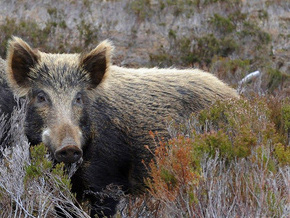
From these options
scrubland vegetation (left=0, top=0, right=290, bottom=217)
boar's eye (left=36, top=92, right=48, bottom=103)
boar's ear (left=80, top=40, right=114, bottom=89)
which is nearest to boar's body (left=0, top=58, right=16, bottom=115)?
scrubland vegetation (left=0, top=0, right=290, bottom=217)

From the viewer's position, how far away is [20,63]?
4.52 metres

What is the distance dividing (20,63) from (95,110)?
863mm

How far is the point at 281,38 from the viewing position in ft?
47.7

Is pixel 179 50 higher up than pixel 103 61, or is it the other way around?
pixel 103 61

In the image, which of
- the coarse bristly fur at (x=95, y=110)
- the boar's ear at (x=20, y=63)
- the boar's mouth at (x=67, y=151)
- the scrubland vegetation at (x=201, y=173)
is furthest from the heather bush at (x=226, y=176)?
the boar's ear at (x=20, y=63)

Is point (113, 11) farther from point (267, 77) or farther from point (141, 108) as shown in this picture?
point (141, 108)

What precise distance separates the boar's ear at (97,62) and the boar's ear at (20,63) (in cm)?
48

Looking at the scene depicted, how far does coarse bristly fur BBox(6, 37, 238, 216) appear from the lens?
4.26 metres

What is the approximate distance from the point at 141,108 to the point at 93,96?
0.65m

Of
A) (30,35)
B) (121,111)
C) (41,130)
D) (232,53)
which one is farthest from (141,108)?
(232,53)

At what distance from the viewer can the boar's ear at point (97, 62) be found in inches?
183

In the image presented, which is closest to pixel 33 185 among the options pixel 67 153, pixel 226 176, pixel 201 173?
pixel 67 153

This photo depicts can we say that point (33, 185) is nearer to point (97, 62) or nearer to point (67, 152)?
point (67, 152)

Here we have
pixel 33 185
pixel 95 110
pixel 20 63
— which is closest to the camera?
pixel 33 185
